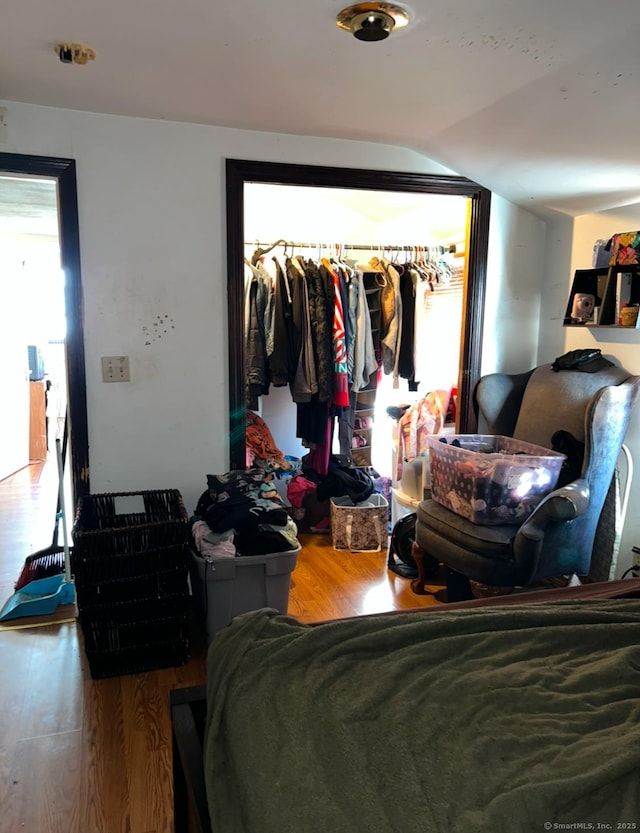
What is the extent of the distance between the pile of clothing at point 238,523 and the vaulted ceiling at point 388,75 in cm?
153

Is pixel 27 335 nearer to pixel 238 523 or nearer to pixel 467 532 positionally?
pixel 238 523

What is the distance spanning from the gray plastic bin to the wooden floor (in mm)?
205

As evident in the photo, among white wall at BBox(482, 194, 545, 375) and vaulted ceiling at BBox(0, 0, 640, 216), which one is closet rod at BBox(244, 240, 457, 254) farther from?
vaulted ceiling at BBox(0, 0, 640, 216)

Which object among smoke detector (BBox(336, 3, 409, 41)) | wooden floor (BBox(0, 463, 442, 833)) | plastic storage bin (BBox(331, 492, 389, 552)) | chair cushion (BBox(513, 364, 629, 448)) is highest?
smoke detector (BBox(336, 3, 409, 41))

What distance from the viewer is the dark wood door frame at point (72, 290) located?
95.1 inches

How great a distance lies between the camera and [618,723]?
1.04m

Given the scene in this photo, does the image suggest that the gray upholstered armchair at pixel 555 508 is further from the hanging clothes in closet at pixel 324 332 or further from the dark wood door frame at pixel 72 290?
the dark wood door frame at pixel 72 290

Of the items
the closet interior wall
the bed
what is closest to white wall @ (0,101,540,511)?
the closet interior wall

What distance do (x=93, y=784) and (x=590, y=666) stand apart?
1435mm

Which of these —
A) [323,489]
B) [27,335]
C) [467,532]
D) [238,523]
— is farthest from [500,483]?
[27,335]

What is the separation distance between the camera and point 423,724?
103 centimetres

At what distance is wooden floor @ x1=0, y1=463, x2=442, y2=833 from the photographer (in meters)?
1.68

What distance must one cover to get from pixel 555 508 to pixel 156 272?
1.88 metres

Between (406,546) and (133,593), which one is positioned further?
(406,546)
